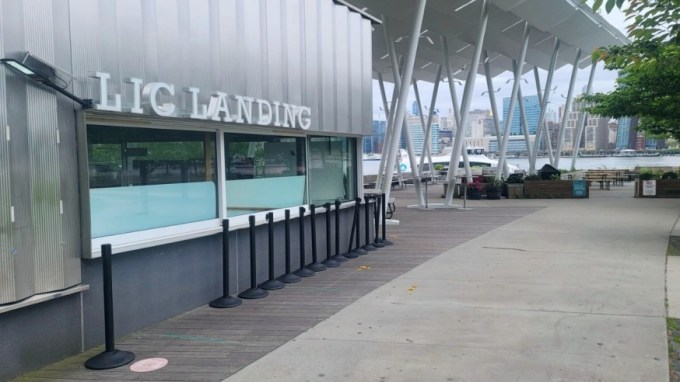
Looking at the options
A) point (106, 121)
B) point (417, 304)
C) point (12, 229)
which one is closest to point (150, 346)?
point (12, 229)

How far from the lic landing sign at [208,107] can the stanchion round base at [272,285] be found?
2.07 meters

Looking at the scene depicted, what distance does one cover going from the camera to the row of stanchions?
4414 mm

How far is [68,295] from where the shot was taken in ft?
14.6

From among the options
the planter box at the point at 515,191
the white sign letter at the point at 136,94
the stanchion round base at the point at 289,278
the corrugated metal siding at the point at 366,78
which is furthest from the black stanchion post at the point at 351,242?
the planter box at the point at 515,191

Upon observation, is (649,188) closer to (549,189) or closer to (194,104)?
(549,189)

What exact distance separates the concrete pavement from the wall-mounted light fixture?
2.69m

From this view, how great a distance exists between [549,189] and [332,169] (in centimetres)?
1603

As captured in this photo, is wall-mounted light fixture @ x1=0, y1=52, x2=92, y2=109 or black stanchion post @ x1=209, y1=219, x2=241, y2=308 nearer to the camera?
wall-mounted light fixture @ x1=0, y1=52, x2=92, y2=109

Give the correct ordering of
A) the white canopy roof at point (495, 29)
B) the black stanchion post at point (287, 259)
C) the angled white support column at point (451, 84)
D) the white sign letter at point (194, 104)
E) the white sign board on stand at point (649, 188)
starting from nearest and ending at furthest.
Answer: the white sign letter at point (194, 104), the black stanchion post at point (287, 259), the white canopy roof at point (495, 29), the white sign board on stand at point (649, 188), the angled white support column at point (451, 84)

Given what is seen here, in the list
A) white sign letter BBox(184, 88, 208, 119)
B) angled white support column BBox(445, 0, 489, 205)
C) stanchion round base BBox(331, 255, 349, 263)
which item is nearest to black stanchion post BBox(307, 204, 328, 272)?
stanchion round base BBox(331, 255, 349, 263)

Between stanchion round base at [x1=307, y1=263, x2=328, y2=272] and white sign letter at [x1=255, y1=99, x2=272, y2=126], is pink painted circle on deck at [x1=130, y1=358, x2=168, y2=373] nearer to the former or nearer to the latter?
white sign letter at [x1=255, y1=99, x2=272, y2=126]

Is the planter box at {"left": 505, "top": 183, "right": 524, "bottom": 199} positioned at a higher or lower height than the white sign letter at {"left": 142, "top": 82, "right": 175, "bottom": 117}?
lower

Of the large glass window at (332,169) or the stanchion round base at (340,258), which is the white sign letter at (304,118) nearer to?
the large glass window at (332,169)

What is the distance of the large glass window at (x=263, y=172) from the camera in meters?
6.88
